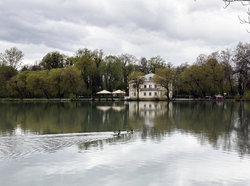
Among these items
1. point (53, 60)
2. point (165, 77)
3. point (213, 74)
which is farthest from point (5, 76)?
point (213, 74)

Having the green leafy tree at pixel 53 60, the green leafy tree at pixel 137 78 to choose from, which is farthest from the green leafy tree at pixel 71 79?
the green leafy tree at pixel 53 60

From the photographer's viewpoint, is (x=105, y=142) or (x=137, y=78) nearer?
(x=105, y=142)

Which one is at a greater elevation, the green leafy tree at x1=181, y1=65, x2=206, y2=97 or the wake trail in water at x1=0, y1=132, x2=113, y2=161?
the green leafy tree at x1=181, y1=65, x2=206, y2=97

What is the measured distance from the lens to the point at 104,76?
85.4 meters

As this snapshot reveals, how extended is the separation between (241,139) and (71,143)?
32.1 ft

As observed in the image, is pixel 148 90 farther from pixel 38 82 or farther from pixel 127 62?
pixel 38 82

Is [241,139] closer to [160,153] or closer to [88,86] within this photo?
[160,153]

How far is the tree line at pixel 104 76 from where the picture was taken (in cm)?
7206

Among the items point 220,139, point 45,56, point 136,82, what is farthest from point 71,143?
point 45,56

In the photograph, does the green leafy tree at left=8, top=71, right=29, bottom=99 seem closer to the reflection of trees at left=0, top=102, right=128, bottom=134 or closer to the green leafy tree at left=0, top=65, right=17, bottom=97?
the green leafy tree at left=0, top=65, right=17, bottom=97

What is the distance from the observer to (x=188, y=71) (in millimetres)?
73688

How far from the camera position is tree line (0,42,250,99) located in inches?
2837

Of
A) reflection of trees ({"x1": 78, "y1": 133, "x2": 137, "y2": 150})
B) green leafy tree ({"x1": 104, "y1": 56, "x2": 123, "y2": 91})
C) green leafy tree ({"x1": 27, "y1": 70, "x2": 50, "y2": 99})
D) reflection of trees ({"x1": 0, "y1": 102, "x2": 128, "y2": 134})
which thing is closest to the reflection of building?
reflection of trees ({"x1": 0, "y1": 102, "x2": 128, "y2": 134})

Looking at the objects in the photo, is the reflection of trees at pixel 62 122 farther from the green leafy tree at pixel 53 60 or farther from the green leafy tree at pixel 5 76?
the green leafy tree at pixel 53 60
